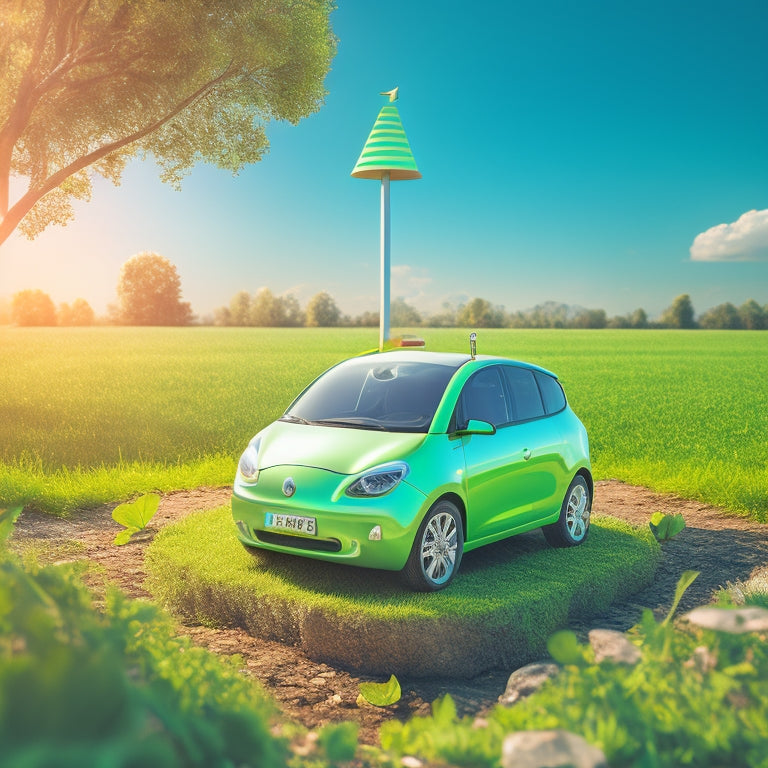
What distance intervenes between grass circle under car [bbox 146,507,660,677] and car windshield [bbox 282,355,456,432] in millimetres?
1260

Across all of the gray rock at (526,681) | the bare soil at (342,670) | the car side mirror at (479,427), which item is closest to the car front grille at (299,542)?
the bare soil at (342,670)

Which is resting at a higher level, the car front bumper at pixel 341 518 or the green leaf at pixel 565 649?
the green leaf at pixel 565 649

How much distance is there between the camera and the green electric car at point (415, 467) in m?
6.41

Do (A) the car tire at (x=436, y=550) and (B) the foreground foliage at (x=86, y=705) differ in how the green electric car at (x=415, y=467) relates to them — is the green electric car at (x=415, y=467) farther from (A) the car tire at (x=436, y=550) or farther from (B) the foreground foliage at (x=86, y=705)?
(B) the foreground foliage at (x=86, y=705)

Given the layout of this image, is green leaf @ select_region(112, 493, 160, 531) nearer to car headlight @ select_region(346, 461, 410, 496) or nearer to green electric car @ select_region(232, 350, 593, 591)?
green electric car @ select_region(232, 350, 593, 591)

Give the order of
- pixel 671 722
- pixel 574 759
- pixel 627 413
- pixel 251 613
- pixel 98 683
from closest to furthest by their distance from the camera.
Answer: pixel 98 683
pixel 574 759
pixel 671 722
pixel 251 613
pixel 627 413

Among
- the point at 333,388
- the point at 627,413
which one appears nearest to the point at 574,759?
the point at 333,388

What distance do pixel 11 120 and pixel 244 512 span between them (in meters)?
13.7

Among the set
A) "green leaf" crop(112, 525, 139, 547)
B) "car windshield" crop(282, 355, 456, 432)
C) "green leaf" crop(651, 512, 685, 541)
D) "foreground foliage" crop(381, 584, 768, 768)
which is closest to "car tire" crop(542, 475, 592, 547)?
"green leaf" crop(651, 512, 685, 541)

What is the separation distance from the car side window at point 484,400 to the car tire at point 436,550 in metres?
0.90

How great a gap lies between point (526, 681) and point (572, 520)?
169 inches

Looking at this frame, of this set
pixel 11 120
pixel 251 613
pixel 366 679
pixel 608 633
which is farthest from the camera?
pixel 11 120

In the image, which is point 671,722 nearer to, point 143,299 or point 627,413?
point 627,413

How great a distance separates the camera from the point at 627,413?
21.5 m
